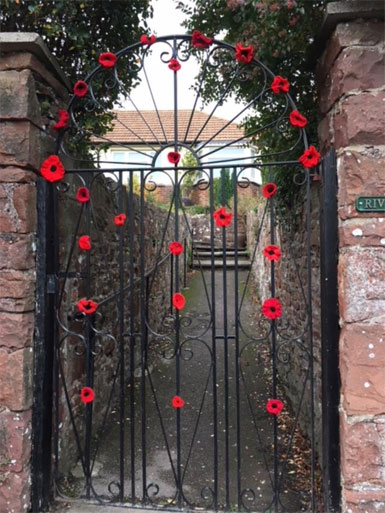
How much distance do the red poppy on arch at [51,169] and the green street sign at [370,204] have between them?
171 centimetres

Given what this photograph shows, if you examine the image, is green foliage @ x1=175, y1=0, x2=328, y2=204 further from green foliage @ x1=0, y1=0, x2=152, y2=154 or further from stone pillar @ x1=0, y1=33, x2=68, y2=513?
stone pillar @ x1=0, y1=33, x2=68, y2=513

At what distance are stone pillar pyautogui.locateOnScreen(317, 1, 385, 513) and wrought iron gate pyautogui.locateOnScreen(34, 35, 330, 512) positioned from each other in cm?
26

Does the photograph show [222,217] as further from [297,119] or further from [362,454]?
[362,454]

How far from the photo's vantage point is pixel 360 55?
6.77 feet

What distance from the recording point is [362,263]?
204 cm

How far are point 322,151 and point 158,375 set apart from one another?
357 centimetres

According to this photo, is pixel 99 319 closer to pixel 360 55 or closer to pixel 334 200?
pixel 334 200

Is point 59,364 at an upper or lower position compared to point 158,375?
upper

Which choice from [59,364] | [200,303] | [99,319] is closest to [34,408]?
[59,364]

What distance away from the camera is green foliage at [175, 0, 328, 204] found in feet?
7.82

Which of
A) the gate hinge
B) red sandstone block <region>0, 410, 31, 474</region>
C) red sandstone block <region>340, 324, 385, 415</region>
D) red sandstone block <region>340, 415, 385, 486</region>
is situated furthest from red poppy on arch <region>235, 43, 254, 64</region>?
red sandstone block <region>0, 410, 31, 474</region>

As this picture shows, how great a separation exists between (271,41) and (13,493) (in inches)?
121

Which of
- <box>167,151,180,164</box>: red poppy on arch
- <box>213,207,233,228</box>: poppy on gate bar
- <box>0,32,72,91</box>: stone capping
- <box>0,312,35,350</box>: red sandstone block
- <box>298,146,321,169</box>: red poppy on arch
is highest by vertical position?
<box>0,32,72,91</box>: stone capping

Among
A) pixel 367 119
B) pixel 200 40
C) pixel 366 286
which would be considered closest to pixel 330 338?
pixel 366 286
